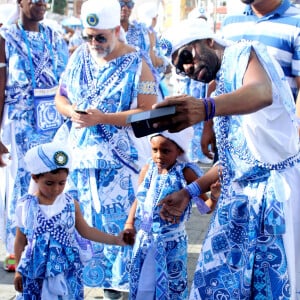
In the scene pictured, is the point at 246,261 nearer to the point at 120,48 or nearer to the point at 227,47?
the point at 227,47

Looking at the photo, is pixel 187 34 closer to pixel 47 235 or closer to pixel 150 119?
pixel 150 119

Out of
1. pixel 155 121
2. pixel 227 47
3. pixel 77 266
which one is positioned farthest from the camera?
pixel 77 266

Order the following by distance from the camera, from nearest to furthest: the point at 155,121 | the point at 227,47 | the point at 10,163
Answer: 1. the point at 155,121
2. the point at 227,47
3. the point at 10,163

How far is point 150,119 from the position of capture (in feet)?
7.95

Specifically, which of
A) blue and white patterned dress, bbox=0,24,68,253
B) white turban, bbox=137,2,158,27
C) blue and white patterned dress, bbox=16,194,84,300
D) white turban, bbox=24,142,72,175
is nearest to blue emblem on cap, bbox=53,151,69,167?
white turban, bbox=24,142,72,175

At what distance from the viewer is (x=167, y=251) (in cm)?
383

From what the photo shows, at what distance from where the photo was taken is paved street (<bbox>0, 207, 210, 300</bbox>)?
4.43 meters

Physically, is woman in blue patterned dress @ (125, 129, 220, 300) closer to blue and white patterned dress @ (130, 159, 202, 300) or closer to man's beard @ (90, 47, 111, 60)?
blue and white patterned dress @ (130, 159, 202, 300)

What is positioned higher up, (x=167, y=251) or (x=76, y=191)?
(x=76, y=191)

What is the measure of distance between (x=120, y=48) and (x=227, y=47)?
1.46m

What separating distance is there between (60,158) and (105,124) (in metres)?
0.77

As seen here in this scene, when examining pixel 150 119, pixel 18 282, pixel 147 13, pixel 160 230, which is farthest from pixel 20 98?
pixel 147 13

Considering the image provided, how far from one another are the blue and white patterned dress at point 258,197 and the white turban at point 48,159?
2.76 ft

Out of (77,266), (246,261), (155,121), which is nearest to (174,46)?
(155,121)
